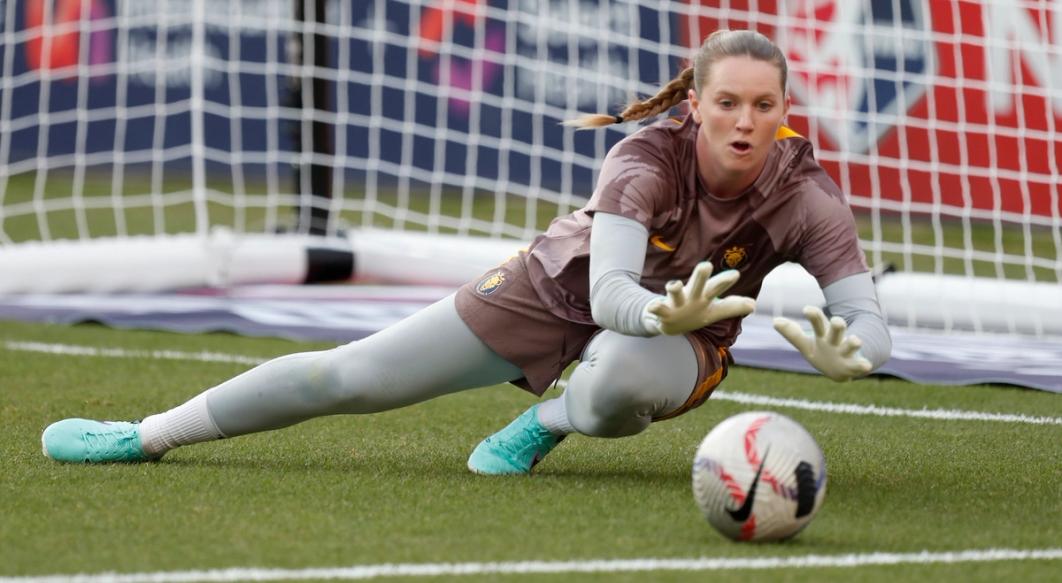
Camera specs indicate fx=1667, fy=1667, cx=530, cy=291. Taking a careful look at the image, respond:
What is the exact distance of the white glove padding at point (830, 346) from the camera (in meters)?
3.38

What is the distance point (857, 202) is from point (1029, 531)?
17.5 feet

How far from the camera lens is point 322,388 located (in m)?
4.14

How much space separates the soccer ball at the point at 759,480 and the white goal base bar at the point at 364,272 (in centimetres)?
418

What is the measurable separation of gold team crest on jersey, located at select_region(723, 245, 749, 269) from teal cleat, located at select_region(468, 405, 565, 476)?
673mm

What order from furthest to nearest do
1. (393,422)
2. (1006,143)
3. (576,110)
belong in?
1. (576,110)
2. (1006,143)
3. (393,422)

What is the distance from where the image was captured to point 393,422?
5199mm

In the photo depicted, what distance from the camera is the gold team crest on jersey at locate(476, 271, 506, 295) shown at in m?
4.16

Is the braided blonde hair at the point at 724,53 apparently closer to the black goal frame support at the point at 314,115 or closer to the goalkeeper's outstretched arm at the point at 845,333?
the goalkeeper's outstretched arm at the point at 845,333

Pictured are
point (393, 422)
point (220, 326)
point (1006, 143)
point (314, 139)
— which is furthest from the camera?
point (314, 139)

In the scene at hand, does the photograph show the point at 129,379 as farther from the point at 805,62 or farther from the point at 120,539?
the point at 805,62

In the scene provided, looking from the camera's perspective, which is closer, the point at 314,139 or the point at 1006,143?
the point at 1006,143

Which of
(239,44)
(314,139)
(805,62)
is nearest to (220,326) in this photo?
(314,139)

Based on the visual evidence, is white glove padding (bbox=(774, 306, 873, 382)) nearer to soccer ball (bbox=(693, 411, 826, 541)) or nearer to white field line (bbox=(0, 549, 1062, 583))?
soccer ball (bbox=(693, 411, 826, 541))

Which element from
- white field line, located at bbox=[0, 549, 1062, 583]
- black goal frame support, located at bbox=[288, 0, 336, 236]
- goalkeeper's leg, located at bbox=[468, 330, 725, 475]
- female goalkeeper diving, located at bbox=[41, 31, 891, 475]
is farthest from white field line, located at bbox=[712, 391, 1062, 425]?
black goal frame support, located at bbox=[288, 0, 336, 236]
